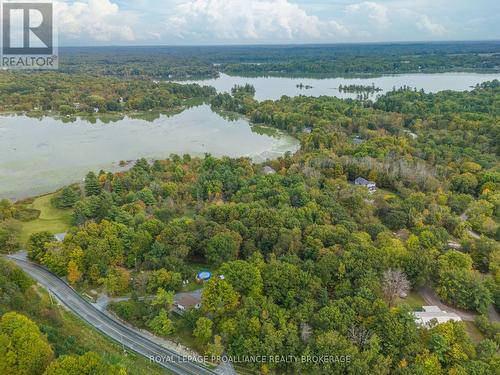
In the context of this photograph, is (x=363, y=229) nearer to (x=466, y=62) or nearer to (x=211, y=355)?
(x=211, y=355)

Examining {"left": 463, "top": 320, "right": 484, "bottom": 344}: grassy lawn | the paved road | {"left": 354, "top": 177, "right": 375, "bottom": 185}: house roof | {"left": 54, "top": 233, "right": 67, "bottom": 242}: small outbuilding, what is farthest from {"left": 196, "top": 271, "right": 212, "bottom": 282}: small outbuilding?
{"left": 354, "top": 177, "right": 375, "bottom": 185}: house roof

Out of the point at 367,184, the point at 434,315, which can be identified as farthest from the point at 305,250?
the point at 367,184

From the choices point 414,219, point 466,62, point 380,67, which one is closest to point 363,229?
point 414,219

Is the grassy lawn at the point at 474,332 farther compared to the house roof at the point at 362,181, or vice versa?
the house roof at the point at 362,181

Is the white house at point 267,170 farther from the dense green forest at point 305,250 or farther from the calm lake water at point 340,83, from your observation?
the calm lake water at point 340,83

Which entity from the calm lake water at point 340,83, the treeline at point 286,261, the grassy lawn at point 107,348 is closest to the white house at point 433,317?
the treeline at point 286,261
